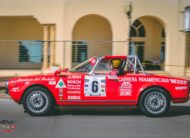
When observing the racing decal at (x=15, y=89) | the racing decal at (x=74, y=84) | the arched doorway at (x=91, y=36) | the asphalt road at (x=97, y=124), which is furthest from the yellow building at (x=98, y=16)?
the racing decal at (x=74, y=84)

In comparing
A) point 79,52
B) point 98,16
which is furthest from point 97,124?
point 98,16

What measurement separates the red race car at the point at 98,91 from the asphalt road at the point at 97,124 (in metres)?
0.34

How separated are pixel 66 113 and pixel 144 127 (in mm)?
2563

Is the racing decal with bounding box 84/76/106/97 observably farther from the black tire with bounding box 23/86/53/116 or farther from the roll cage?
the black tire with bounding box 23/86/53/116

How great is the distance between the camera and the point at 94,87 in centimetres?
1030

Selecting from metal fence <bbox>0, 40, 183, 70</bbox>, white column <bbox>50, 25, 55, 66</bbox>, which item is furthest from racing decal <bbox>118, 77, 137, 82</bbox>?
white column <bbox>50, 25, 55, 66</bbox>

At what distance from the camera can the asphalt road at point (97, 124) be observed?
27.5 ft

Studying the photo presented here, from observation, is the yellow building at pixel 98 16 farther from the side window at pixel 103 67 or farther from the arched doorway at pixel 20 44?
the side window at pixel 103 67

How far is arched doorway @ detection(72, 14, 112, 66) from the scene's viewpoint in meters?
24.3

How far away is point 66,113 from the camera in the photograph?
Answer: 11070 millimetres

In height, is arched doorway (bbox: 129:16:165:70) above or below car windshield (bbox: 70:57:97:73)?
above

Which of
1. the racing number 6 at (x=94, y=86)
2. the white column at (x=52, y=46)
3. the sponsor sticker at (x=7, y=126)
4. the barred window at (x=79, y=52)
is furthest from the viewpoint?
the barred window at (x=79, y=52)

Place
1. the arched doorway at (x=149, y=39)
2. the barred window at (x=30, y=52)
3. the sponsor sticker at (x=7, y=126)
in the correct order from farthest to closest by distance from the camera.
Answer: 1. the arched doorway at (x=149, y=39)
2. the barred window at (x=30, y=52)
3. the sponsor sticker at (x=7, y=126)

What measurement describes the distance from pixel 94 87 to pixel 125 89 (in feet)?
2.38
